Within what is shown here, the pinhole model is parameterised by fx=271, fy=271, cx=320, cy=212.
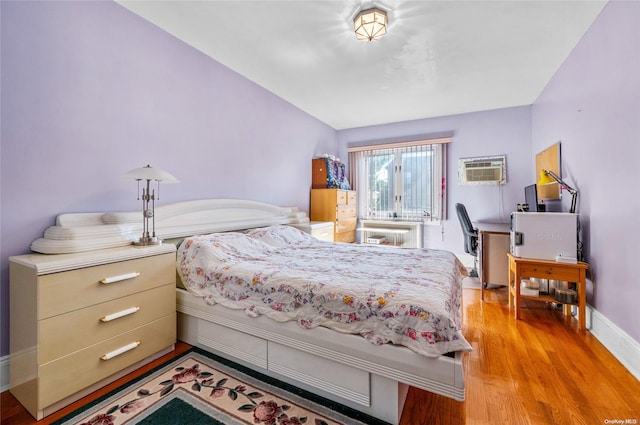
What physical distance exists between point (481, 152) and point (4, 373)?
5.70 m

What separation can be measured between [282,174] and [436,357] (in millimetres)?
3203

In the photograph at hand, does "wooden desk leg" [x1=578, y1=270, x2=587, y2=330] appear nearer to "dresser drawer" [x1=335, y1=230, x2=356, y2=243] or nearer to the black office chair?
the black office chair

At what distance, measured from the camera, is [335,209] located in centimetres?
450

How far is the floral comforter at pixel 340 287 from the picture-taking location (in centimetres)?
131

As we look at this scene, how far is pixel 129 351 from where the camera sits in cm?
172

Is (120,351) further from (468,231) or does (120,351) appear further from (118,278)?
(468,231)

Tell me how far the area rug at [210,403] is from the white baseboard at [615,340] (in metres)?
1.80

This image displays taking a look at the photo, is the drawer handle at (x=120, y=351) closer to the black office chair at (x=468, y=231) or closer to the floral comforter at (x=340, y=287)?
the floral comforter at (x=340, y=287)

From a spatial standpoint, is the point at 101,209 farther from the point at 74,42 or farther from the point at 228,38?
the point at 228,38

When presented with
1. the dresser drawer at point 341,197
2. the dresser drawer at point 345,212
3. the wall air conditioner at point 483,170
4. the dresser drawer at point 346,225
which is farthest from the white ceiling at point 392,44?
the dresser drawer at point 346,225

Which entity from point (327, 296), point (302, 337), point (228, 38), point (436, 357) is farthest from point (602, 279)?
point (228, 38)

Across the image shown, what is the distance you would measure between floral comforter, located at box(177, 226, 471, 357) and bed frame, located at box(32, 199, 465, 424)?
65 mm

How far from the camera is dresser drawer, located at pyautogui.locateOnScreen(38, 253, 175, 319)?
139cm

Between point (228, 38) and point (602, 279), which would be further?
point (228, 38)
